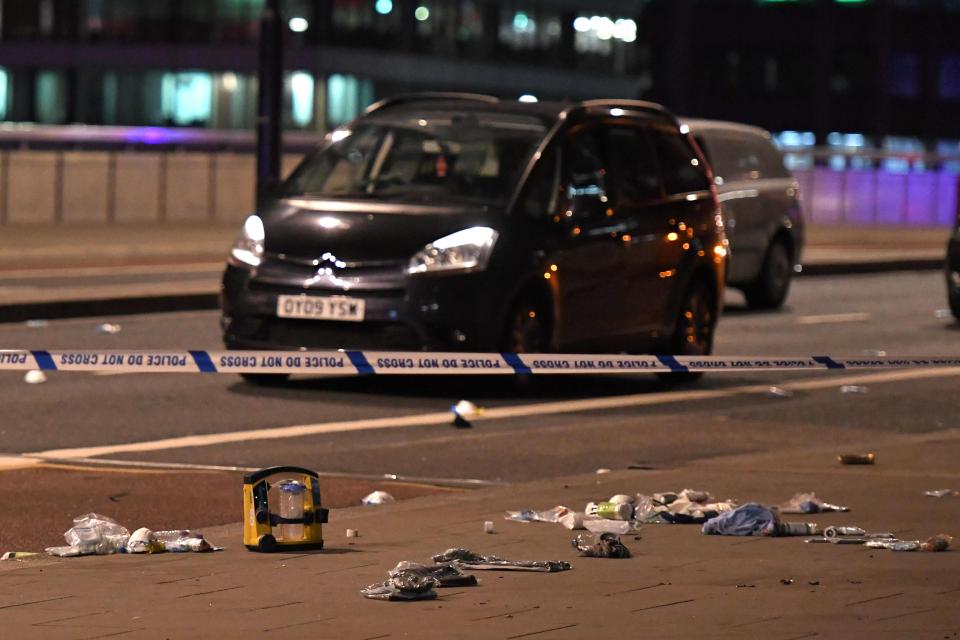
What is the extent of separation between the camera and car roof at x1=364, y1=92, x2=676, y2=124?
1463cm

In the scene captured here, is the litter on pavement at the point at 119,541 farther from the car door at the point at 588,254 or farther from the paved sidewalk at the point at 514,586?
the car door at the point at 588,254

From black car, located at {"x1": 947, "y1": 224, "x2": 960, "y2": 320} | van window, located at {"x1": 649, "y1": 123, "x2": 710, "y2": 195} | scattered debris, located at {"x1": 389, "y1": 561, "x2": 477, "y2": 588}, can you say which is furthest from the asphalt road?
black car, located at {"x1": 947, "y1": 224, "x2": 960, "y2": 320}

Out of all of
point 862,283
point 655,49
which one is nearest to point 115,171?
point 862,283

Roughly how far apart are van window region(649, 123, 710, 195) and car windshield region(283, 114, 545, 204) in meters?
1.33

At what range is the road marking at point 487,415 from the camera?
1114cm

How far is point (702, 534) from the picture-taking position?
27.5ft

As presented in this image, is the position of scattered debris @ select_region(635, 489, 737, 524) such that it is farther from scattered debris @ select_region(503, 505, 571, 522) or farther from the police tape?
the police tape

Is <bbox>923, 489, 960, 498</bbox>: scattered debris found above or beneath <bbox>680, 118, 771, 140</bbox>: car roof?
above

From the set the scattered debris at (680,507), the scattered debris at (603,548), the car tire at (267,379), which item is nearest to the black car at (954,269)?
the car tire at (267,379)

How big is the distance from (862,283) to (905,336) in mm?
8224

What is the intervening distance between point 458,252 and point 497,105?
1.78 meters

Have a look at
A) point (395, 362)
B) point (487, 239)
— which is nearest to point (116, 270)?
point (487, 239)

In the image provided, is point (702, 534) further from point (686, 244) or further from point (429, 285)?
point (686, 244)

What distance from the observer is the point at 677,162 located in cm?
1564
